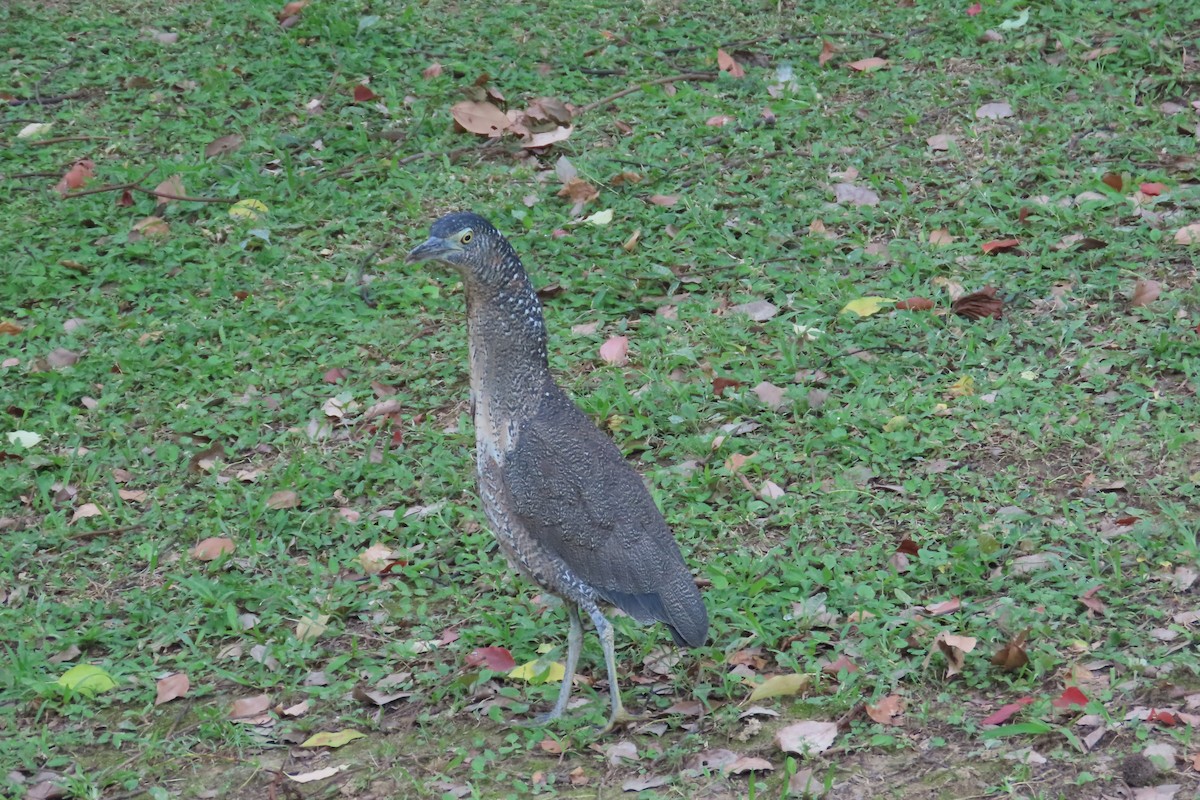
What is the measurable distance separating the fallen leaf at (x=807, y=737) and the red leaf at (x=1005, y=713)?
1.57 ft

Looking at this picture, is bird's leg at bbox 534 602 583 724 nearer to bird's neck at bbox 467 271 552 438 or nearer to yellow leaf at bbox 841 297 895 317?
bird's neck at bbox 467 271 552 438

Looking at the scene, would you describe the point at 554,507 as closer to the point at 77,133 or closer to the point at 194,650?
the point at 194,650

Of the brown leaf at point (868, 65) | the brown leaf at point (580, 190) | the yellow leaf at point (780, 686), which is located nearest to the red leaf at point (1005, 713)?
the yellow leaf at point (780, 686)

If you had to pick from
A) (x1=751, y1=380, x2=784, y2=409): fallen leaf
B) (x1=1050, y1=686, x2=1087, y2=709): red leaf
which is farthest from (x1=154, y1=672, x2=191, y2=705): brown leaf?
(x1=1050, y1=686, x2=1087, y2=709): red leaf

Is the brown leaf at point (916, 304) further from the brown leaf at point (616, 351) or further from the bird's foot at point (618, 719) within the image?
the bird's foot at point (618, 719)

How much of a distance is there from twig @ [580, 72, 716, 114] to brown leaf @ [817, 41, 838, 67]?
677mm

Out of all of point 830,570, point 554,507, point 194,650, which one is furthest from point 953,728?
point 194,650

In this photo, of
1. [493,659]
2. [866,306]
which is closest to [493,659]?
[493,659]

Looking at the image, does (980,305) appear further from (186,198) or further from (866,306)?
(186,198)

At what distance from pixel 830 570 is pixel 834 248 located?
2495mm

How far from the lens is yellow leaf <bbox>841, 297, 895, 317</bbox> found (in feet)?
22.4

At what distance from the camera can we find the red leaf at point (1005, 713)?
4449mm

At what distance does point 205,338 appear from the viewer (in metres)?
7.47

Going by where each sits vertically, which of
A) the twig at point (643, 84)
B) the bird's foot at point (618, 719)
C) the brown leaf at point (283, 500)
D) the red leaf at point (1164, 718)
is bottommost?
the brown leaf at point (283, 500)
